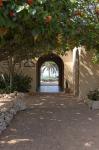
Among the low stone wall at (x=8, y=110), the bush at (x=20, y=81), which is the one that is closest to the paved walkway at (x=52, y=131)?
the low stone wall at (x=8, y=110)

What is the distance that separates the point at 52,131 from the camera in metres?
10.6

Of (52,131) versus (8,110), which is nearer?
(52,131)

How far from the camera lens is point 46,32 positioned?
5.06 m

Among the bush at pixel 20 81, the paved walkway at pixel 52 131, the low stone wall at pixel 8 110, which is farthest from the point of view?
the bush at pixel 20 81

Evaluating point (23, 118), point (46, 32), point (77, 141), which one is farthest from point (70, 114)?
point (46, 32)

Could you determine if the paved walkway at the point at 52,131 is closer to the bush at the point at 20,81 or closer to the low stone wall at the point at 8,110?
the low stone wall at the point at 8,110

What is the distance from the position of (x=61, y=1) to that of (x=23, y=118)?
23.4 ft

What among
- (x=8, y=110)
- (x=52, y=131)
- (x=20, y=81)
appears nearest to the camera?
(x=52, y=131)

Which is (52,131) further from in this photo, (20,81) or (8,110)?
(20,81)

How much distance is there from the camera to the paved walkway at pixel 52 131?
28.6ft

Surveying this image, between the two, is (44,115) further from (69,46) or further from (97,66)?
(97,66)

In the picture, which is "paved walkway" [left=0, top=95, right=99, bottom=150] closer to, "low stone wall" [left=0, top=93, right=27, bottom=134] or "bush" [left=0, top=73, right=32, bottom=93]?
"low stone wall" [left=0, top=93, right=27, bottom=134]

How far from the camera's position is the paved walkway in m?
8.72

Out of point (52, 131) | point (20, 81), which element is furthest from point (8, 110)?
point (20, 81)
